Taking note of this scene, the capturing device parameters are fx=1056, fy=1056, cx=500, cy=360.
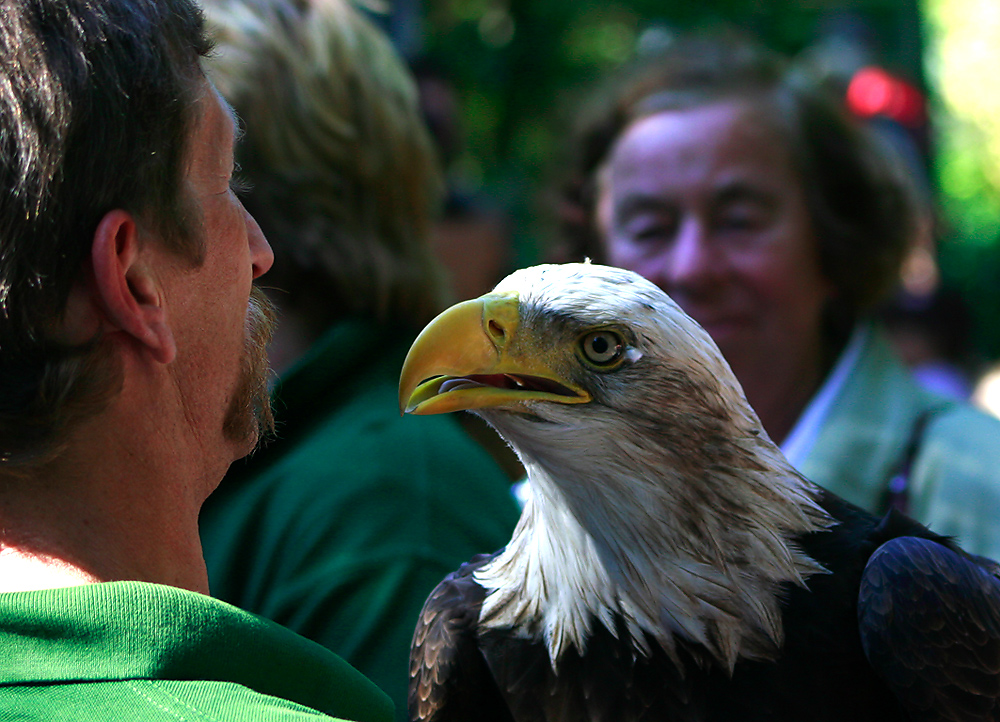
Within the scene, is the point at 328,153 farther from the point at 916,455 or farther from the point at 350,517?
the point at 916,455

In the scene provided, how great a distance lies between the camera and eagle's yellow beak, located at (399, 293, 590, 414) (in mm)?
→ 2033

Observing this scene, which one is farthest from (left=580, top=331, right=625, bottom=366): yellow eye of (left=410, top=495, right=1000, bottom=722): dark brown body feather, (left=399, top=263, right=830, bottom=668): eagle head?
(left=410, top=495, right=1000, bottom=722): dark brown body feather

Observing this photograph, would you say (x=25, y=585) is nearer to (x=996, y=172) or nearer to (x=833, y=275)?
(x=833, y=275)

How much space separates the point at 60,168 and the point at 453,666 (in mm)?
1342

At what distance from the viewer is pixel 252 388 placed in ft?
6.42

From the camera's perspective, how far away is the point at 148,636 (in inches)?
57.9

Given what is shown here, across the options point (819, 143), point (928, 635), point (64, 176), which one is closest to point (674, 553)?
point (928, 635)

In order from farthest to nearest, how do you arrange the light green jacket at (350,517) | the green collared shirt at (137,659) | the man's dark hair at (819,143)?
the man's dark hair at (819,143) < the light green jacket at (350,517) < the green collared shirt at (137,659)

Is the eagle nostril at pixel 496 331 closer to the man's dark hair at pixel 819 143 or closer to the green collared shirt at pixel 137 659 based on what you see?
the green collared shirt at pixel 137 659

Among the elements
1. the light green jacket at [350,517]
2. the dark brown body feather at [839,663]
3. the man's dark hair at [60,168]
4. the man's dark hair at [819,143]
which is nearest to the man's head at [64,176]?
the man's dark hair at [60,168]

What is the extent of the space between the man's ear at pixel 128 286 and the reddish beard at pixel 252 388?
0.25 m

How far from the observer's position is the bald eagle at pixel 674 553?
206cm

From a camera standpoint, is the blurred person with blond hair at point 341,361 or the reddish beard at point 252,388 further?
the blurred person with blond hair at point 341,361

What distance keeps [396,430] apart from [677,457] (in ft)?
2.98
